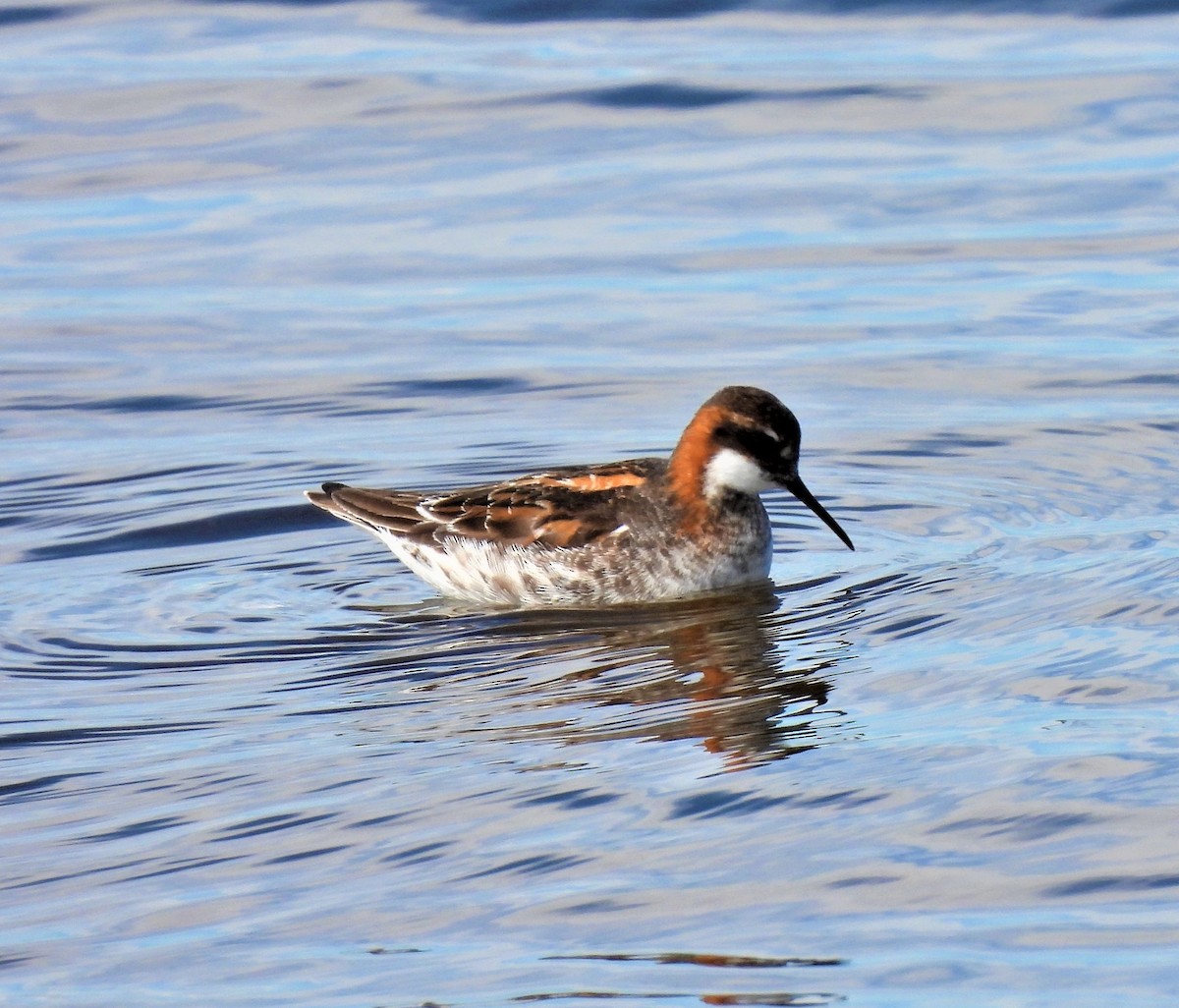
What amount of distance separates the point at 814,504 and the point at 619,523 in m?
1.04

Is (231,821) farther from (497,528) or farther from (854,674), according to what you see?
(497,528)

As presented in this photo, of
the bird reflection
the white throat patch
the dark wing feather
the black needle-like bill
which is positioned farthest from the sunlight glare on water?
the white throat patch

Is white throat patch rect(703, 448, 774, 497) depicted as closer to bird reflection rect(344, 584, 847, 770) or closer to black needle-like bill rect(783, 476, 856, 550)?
black needle-like bill rect(783, 476, 856, 550)

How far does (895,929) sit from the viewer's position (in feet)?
21.2

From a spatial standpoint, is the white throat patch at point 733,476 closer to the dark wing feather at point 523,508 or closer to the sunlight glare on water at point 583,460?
the dark wing feather at point 523,508

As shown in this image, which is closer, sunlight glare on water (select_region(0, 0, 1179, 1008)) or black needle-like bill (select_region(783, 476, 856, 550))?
sunlight glare on water (select_region(0, 0, 1179, 1008))

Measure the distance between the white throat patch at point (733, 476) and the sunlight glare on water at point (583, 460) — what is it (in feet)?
1.80

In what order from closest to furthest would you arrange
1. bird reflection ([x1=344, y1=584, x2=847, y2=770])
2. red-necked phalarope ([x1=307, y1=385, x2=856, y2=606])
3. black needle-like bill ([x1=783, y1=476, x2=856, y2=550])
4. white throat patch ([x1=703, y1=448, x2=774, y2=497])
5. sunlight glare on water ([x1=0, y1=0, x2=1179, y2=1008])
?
sunlight glare on water ([x1=0, y1=0, x2=1179, y2=1008]), bird reflection ([x1=344, y1=584, x2=847, y2=770]), red-necked phalarope ([x1=307, y1=385, x2=856, y2=606]), black needle-like bill ([x1=783, y1=476, x2=856, y2=550]), white throat patch ([x1=703, y1=448, x2=774, y2=497])

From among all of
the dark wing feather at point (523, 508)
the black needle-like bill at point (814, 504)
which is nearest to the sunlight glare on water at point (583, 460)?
the black needle-like bill at point (814, 504)

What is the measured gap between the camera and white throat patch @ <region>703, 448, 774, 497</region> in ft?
37.2

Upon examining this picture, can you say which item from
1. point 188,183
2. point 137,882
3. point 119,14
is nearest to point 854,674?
point 137,882

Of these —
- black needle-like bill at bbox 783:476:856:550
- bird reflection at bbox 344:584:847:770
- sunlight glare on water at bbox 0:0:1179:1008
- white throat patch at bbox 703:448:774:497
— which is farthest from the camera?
white throat patch at bbox 703:448:774:497

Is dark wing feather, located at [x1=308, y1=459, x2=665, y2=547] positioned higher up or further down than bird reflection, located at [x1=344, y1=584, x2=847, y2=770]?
higher up

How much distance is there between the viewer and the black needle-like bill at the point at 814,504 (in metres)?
11.2
